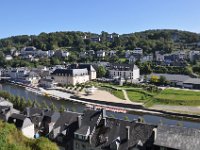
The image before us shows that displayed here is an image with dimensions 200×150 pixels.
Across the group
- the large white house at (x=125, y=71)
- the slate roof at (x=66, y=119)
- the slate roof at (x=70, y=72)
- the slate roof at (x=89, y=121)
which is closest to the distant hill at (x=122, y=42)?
the large white house at (x=125, y=71)

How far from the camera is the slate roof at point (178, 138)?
17.2m

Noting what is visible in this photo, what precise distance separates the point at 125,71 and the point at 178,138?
52.7 metres

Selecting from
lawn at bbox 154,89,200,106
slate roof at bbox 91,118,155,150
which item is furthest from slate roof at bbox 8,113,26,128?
lawn at bbox 154,89,200,106

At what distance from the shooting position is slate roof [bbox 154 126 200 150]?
1719cm

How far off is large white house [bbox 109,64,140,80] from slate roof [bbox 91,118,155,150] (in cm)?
4879

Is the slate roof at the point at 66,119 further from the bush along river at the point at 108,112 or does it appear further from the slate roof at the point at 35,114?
the bush along river at the point at 108,112

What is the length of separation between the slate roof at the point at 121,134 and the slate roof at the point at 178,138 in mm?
764

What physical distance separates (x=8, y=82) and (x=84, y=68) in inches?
776

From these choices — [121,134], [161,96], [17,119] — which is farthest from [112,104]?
[121,134]

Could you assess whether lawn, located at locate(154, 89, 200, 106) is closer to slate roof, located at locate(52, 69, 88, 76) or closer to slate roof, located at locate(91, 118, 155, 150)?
slate roof, located at locate(52, 69, 88, 76)

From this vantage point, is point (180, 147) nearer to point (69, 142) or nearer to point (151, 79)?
point (69, 142)

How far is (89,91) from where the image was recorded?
53.8m

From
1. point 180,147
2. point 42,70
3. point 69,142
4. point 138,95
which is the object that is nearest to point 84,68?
point 42,70

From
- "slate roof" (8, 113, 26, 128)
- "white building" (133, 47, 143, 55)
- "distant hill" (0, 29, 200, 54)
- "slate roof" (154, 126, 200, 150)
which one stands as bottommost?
"slate roof" (8, 113, 26, 128)
